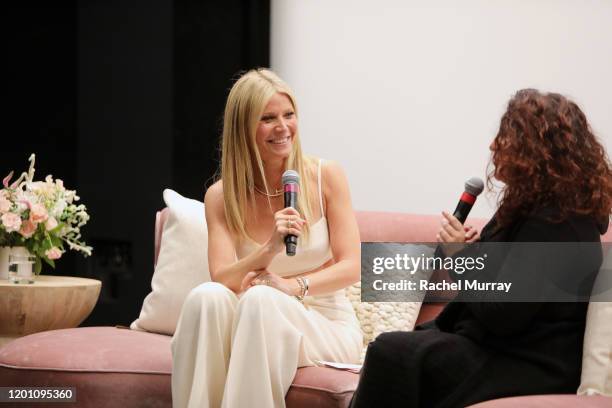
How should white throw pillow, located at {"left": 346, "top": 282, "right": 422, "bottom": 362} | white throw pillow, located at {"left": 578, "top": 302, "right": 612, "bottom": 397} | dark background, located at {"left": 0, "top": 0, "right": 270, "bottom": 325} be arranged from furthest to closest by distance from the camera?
1. dark background, located at {"left": 0, "top": 0, "right": 270, "bottom": 325}
2. white throw pillow, located at {"left": 346, "top": 282, "right": 422, "bottom": 362}
3. white throw pillow, located at {"left": 578, "top": 302, "right": 612, "bottom": 397}

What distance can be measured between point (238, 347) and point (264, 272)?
38 cm

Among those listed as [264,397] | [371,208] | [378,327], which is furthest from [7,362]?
[371,208]

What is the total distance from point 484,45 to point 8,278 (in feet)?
6.91

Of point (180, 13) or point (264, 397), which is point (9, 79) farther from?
point (264, 397)

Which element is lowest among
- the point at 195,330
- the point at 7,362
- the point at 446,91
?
the point at 7,362

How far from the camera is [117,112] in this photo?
506cm

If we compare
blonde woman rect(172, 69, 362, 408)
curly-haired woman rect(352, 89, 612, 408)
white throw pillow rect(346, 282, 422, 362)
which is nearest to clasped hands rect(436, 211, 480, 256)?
curly-haired woman rect(352, 89, 612, 408)

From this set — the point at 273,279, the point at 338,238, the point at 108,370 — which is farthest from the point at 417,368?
the point at 108,370

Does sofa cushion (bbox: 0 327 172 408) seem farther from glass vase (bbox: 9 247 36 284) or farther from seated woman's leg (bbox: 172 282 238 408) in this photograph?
glass vase (bbox: 9 247 36 284)

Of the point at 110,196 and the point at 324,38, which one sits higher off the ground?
the point at 324,38

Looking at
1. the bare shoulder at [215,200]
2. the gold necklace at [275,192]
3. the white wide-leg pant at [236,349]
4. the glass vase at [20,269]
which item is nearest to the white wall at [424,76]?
the gold necklace at [275,192]

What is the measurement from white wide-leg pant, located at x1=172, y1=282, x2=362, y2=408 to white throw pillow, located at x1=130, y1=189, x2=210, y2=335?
618 millimetres

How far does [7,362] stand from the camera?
307 cm

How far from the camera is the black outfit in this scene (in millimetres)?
2221
